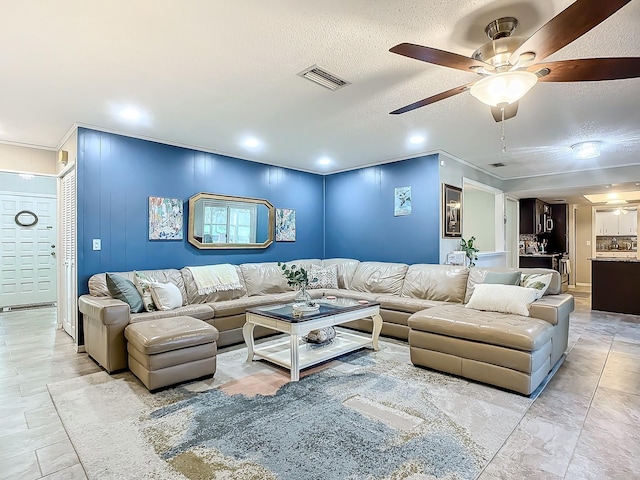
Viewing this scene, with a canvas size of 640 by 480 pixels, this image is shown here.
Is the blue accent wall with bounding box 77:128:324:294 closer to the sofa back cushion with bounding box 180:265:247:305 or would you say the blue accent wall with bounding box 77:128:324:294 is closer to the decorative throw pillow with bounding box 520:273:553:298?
the sofa back cushion with bounding box 180:265:247:305

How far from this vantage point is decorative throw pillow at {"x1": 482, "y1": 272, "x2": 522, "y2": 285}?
373 cm

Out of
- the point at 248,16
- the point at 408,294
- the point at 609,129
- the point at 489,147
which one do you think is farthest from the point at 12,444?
the point at 609,129

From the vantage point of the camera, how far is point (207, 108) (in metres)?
3.42

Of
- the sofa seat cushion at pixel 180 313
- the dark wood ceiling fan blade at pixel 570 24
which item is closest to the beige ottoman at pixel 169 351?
the sofa seat cushion at pixel 180 313

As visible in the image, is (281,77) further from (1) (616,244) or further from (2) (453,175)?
(1) (616,244)

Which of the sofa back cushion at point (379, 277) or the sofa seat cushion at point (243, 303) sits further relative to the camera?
the sofa back cushion at point (379, 277)

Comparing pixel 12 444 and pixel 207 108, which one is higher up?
pixel 207 108

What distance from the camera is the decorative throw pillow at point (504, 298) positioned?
129 inches

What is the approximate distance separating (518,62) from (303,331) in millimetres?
2506

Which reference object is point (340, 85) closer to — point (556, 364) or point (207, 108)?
point (207, 108)

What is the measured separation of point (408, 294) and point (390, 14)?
3545 millimetres

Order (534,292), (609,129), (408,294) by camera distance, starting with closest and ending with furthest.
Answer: (534,292) < (609,129) < (408,294)

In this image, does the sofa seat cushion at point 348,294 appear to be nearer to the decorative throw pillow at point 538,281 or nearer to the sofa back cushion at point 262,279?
the sofa back cushion at point 262,279

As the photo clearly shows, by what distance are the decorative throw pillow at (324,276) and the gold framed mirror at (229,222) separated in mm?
896
